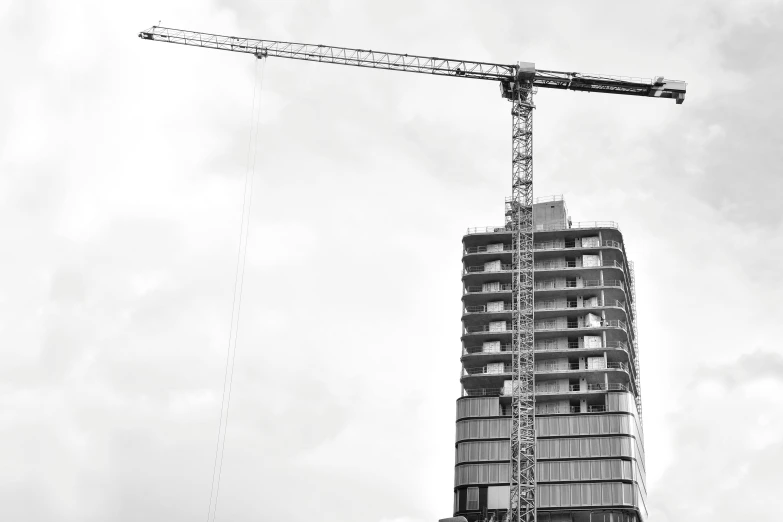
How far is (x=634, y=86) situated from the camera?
539 ft

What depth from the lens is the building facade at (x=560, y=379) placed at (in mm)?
166500

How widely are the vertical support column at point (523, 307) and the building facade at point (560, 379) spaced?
10.1m

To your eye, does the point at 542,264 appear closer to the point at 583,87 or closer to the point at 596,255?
the point at 596,255

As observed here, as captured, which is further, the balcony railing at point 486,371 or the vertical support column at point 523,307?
the balcony railing at point 486,371

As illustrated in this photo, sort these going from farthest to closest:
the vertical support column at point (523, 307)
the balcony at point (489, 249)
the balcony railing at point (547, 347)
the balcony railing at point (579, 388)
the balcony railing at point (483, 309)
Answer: the balcony at point (489, 249), the balcony railing at point (483, 309), the balcony railing at point (547, 347), the balcony railing at point (579, 388), the vertical support column at point (523, 307)

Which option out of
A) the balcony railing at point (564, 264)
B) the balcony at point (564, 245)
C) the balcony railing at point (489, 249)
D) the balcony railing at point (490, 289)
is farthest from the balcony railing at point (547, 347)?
the balcony railing at point (489, 249)

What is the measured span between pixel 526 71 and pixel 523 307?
35250mm

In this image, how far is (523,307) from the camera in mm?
159875

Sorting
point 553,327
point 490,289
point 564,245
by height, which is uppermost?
point 564,245

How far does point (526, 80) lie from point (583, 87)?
9.50m

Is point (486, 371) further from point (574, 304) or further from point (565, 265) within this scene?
point (565, 265)

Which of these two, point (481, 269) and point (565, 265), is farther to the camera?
point (481, 269)

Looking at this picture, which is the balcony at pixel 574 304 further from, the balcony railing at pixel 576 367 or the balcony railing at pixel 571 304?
the balcony railing at pixel 576 367

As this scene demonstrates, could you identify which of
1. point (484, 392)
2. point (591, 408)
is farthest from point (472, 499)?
point (591, 408)
